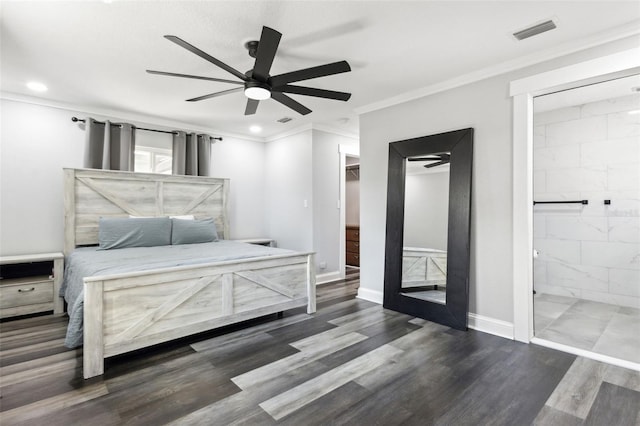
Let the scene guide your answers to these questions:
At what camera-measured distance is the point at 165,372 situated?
2322 millimetres

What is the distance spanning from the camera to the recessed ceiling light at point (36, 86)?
343cm

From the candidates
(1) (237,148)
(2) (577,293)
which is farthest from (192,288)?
(2) (577,293)

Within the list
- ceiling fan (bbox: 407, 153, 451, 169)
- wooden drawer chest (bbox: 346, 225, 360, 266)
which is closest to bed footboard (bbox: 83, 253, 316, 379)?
ceiling fan (bbox: 407, 153, 451, 169)

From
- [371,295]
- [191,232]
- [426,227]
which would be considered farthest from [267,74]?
[371,295]

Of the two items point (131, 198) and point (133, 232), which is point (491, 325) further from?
point (131, 198)

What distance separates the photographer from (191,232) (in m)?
4.27

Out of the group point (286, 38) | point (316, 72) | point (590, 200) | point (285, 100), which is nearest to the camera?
point (316, 72)

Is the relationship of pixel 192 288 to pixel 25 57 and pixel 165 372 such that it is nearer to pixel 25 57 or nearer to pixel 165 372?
pixel 165 372

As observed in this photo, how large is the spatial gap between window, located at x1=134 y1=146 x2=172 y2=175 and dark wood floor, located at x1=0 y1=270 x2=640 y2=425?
7.94 feet

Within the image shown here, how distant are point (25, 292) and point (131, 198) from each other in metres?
1.51

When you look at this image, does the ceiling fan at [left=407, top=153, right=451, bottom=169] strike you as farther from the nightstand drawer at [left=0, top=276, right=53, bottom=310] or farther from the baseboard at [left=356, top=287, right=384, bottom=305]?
the nightstand drawer at [left=0, top=276, right=53, bottom=310]

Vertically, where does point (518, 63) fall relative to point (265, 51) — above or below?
above

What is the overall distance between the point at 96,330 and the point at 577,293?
17.3 feet

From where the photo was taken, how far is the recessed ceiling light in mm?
3426
